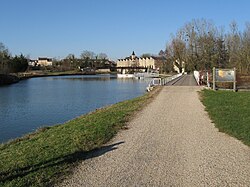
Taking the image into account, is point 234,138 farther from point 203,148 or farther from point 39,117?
point 39,117

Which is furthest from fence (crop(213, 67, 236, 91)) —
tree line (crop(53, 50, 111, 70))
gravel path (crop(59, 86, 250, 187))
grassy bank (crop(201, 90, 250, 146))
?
tree line (crop(53, 50, 111, 70))

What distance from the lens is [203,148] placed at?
329 inches

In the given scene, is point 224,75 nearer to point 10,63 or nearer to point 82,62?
point 10,63

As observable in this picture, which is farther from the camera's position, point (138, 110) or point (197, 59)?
point (197, 59)

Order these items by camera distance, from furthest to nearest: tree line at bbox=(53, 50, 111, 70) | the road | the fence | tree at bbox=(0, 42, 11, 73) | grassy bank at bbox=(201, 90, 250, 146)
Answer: tree line at bbox=(53, 50, 111, 70) < tree at bbox=(0, 42, 11, 73) < the road < the fence < grassy bank at bbox=(201, 90, 250, 146)

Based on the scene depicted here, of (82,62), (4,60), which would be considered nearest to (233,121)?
(4,60)

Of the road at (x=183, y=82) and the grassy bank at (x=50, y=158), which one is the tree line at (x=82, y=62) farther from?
the grassy bank at (x=50, y=158)

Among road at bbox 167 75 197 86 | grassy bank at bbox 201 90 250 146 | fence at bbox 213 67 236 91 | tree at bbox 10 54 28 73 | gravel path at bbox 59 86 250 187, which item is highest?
tree at bbox 10 54 28 73

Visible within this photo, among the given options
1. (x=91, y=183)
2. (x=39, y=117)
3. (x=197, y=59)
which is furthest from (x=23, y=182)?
(x=197, y=59)

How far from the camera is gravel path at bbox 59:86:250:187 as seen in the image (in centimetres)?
589

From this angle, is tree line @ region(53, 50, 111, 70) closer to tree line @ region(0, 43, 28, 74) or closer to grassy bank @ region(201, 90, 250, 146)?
tree line @ region(0, 43, 28, 74)

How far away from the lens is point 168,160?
7.19 m

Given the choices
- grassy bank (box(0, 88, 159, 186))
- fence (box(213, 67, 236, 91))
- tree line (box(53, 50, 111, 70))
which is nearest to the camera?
grassy bank (box(0, 88, 159, 186))

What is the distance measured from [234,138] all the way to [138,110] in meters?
7.57
